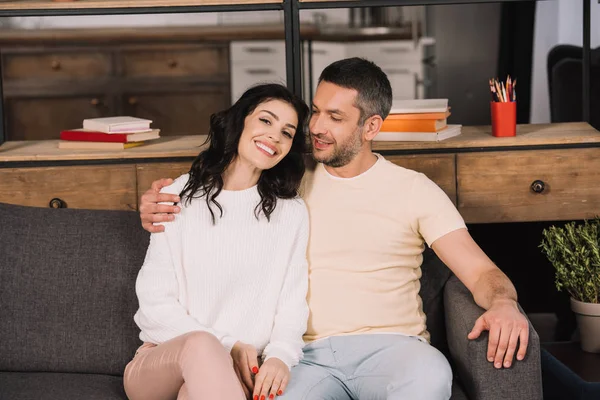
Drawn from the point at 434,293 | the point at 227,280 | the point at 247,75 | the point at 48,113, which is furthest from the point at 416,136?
the point at 48,113

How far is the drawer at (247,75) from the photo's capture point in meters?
5.16

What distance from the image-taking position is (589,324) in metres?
2.47

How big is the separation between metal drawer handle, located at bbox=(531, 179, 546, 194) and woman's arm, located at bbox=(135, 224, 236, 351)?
111 centimetres

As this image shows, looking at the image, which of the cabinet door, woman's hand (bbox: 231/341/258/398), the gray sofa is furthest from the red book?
the cabinet door

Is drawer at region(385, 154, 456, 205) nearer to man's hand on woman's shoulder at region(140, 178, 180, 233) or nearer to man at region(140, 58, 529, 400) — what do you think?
man at region(140, 58, 529, 400)

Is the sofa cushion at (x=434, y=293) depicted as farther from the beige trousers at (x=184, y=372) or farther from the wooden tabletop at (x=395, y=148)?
the beige trousers at (x=184, y=372)

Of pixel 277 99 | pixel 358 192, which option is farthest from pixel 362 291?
pixel 277 99

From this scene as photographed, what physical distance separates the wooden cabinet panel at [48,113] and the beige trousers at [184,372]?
320 cm

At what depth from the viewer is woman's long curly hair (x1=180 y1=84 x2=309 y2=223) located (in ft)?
6.97

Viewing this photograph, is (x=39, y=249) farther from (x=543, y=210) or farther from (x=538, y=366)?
(x=543, y=210)

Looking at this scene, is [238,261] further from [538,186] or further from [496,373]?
[538,186]

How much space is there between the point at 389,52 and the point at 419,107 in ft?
9.49

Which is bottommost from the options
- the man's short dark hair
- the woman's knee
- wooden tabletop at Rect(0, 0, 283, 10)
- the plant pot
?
the plant pot

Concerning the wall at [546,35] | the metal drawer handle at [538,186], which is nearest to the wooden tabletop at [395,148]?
the metal drawer handle at [538,186]
